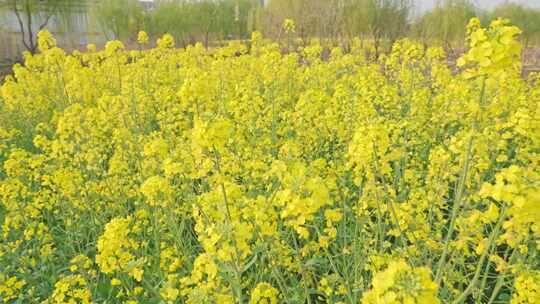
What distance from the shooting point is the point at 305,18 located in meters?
14.8

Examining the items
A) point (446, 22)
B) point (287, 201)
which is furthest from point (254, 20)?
point (287, 201)

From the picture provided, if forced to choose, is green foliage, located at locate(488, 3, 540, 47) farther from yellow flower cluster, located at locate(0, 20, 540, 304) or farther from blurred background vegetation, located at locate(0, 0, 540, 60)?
yellow flower cluster, located at locate(0, 20, 540, 304)

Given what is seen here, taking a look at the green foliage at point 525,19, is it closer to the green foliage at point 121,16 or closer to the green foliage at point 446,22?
the green foliage at point 446,22

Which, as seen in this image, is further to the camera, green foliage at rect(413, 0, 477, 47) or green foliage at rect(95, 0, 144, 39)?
green foliage at rect(95, 0, 144, 39)

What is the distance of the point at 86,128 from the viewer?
14.8ft

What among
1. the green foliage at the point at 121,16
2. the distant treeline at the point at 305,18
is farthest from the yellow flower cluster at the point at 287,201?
the green foliage at the point at 121,16

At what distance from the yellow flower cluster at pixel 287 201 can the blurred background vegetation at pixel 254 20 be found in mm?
7985

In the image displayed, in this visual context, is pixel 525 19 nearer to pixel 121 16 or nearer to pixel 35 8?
pixel 121 16

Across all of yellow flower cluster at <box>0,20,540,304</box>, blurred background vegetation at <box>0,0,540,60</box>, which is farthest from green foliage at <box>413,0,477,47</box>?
yellow flower cluster at <box>0,20,540,304</box>

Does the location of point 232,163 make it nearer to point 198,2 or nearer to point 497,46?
point 497,46

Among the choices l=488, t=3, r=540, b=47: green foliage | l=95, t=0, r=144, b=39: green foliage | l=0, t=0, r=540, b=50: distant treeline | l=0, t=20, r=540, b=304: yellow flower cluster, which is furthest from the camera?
l=95, t=0, r=144, b=39: green foliage

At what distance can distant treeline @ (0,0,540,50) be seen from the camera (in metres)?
14.4

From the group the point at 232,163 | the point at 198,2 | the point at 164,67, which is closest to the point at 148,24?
the point at 198,2

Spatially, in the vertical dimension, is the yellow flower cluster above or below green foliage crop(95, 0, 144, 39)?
below
